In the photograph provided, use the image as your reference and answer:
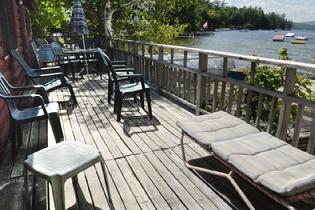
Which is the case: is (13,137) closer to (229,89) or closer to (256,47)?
(229,89)

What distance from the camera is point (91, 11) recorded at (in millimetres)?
11766

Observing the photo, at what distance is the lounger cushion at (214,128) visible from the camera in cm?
240

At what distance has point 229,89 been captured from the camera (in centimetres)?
354

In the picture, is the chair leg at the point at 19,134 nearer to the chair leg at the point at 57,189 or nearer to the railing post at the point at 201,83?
the chair leg at the point at 57,189

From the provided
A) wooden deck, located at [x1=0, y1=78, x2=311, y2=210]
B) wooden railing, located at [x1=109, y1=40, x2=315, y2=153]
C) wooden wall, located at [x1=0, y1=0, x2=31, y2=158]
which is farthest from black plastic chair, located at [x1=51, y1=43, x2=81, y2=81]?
wooden deck, located at [x1=0, y1=78, x2=311, y2=210]

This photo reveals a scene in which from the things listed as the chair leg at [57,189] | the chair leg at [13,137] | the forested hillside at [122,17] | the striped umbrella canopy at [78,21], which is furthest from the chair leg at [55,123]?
the forested hillside at [122,17]

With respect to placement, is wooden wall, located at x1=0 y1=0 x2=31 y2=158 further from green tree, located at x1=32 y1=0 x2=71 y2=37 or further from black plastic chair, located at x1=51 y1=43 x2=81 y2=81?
green tree, located at x1=32 y1=0 x2=71 y2=37

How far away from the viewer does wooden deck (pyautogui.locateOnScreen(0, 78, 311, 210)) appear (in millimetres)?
2232

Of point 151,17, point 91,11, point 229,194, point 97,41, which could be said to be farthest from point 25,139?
point 151,17

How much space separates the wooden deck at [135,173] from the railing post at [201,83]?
0.28 metres

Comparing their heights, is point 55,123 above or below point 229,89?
below

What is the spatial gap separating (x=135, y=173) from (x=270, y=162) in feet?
4.02

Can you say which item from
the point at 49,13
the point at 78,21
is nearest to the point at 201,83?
the point at 78,21

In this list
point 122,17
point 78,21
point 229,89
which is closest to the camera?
point 229,89
